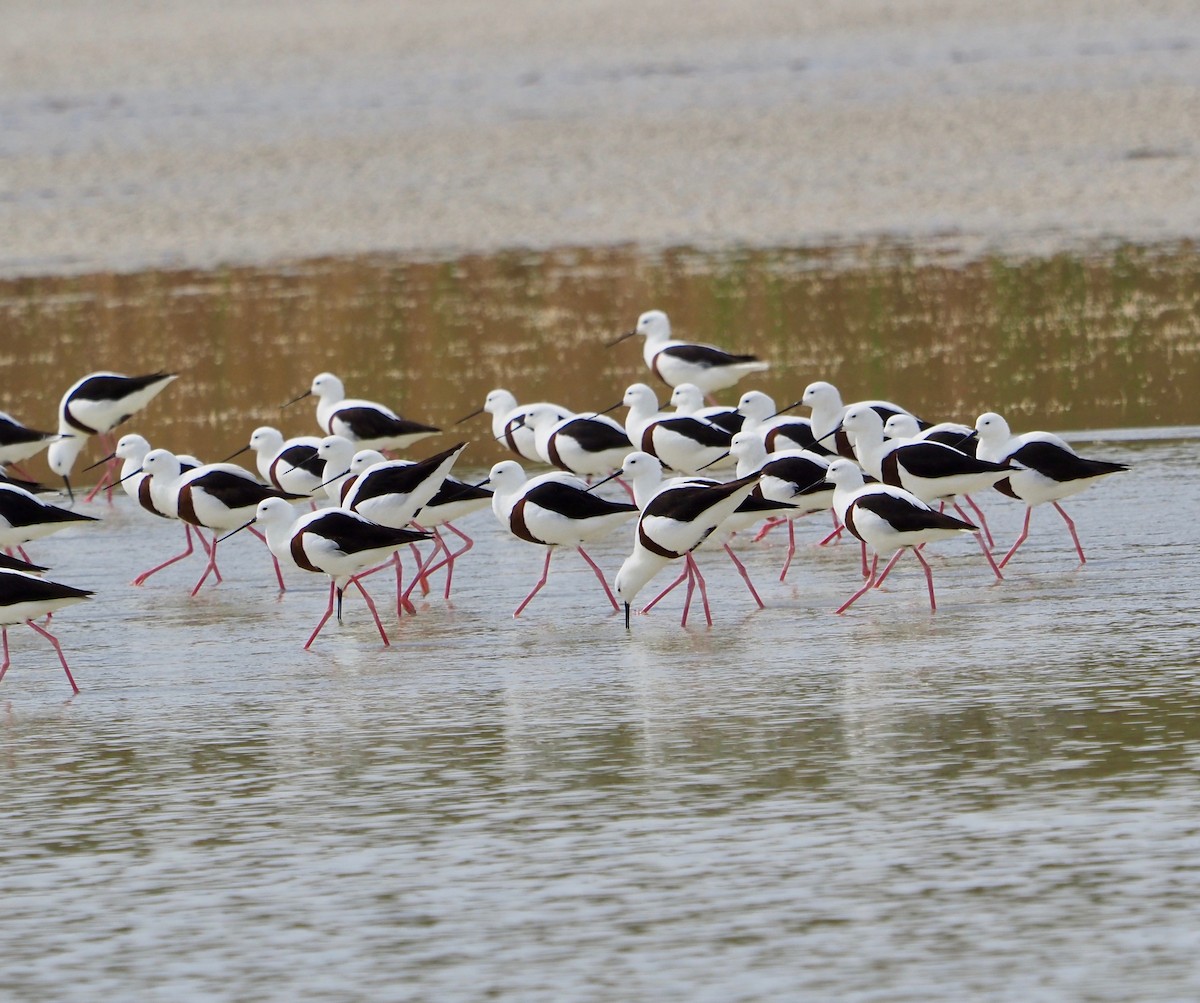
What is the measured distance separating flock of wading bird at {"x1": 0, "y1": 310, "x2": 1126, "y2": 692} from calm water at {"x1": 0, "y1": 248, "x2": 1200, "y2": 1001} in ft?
0.92

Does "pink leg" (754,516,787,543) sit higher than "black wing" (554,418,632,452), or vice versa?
"black wing" (554,418,632,452)

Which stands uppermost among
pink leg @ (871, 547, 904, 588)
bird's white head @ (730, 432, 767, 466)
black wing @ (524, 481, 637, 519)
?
bird's white head @ (730, 432, 767, 466)

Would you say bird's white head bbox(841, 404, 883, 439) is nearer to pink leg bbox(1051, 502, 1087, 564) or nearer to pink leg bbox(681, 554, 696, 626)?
pink leg bbox(1051, 502, 1087, 564)

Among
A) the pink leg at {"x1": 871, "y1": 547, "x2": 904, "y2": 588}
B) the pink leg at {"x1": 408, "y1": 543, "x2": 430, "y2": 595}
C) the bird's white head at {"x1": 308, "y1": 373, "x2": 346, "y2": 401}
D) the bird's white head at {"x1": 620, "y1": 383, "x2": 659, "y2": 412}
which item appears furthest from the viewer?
the bird's white head at {"x1": 308, "y1": 373, "x2": 346, "y2": 401}

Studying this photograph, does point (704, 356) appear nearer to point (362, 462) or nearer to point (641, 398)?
point (641, 398)

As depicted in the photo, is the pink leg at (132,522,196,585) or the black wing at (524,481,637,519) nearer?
the black wing at (524,481,637,519)

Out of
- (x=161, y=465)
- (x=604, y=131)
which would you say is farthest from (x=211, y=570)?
(x=604, y=131)

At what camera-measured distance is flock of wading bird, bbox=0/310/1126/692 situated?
30.5 feet

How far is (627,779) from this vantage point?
7.21m

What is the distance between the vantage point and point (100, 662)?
30.7 feet

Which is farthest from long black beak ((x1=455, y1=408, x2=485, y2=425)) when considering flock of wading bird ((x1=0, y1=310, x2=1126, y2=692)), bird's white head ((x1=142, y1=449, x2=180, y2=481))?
bird's white head ((x1=142, y1=449, x2=180, y2=481))

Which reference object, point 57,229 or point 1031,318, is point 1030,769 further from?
point 57,229

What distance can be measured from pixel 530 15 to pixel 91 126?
418 inches

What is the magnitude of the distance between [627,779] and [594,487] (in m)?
3.58
